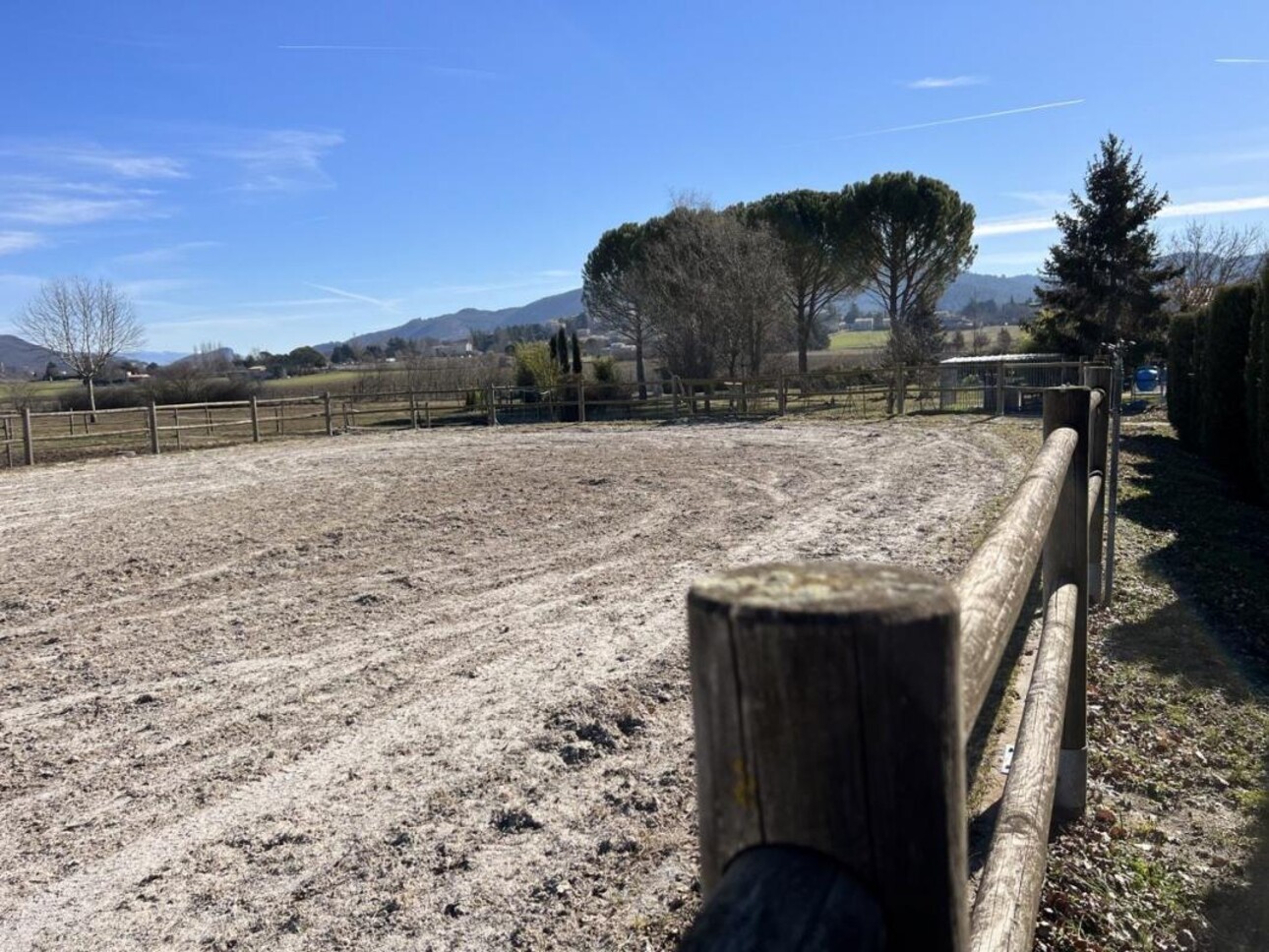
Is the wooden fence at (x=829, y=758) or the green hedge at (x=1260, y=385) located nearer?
the wooden fence at (x=829, y=758)

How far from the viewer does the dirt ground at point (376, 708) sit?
111 inches

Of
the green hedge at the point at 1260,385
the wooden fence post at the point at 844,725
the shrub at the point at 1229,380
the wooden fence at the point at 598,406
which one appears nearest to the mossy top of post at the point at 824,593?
the wooden fence post at the point at 844,725

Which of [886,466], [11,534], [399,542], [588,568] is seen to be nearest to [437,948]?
[588,568]

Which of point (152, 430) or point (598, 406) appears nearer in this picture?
point (152, 430)

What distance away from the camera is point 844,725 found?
2.28 ft

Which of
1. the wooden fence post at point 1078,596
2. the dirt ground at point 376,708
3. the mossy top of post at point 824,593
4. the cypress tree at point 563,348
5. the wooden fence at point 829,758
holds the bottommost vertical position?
the dirt ground at point 376,708

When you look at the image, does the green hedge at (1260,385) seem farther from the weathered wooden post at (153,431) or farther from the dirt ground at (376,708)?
the weathered wooden post at (153,431)

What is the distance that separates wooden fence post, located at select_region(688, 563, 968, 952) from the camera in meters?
0.68

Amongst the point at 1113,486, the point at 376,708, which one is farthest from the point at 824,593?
the point at 1113,486

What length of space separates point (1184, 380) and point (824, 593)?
15.9 m

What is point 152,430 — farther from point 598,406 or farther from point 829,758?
point 829,758

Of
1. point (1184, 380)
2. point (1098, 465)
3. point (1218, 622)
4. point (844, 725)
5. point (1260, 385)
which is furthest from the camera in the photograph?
point (1184, 380)

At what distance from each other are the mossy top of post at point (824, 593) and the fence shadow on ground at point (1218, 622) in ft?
7.77

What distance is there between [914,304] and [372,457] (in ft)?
80.1
